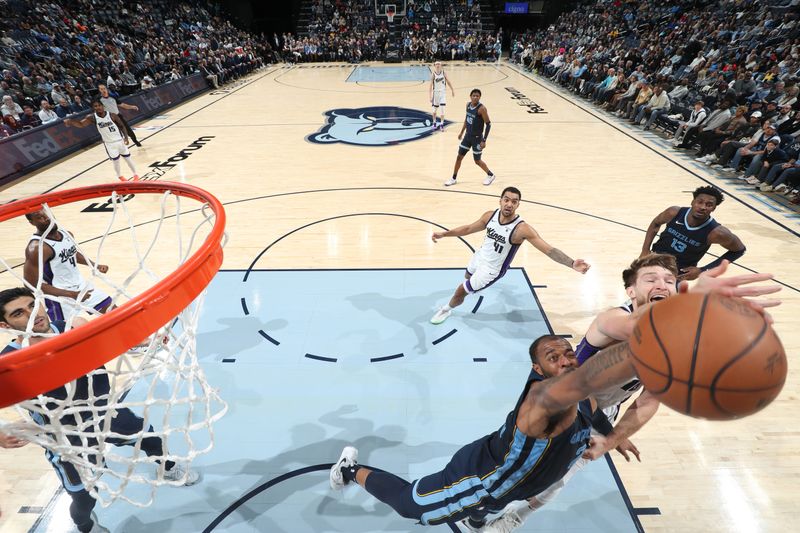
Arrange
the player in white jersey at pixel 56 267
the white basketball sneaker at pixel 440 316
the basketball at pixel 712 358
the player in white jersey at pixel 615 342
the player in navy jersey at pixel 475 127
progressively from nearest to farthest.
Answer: the basketball at pixel 712 358
the player in white jersey at pixel 615 342
the player in white jersey at pixel 56 267
the white basketball sneaker at pixel 440 316
the player in navy jersey at pixel 475 127

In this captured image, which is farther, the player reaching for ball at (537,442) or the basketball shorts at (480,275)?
the basketball shorts at (480,275)

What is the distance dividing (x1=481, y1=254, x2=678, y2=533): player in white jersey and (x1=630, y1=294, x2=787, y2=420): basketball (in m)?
0.74

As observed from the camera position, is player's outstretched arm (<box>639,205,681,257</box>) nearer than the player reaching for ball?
No

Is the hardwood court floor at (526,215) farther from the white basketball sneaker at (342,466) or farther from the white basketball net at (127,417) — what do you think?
the white basketball sneaker at (342,466)

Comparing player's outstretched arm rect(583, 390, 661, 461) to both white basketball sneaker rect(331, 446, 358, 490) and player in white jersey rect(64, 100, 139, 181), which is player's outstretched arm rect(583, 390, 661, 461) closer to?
white basketball sneaker rect(331, 446, 358, 490)

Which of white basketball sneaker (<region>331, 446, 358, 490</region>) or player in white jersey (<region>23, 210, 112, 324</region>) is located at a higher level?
player in white jersey (<region>23, 210, 112, 324</region>)

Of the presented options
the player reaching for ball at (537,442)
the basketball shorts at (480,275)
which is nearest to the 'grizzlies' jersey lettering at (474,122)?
the basketball shorts at (480,275)

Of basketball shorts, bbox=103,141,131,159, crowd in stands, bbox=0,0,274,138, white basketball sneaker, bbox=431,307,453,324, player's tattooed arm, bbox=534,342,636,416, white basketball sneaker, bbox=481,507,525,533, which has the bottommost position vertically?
white basketball sneaker, bbox=481,507,525,533

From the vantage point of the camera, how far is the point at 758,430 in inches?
133

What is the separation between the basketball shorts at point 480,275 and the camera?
421cm

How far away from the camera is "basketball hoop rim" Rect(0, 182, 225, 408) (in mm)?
1477

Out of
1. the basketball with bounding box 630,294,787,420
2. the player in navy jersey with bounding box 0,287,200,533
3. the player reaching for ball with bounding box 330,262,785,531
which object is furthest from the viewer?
the player in navy jersey with bounding box 0,287,200,533

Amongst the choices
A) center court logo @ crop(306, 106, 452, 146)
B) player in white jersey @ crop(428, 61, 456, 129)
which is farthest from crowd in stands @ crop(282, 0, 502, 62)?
player in white jersey @ crop(428, 61, 456, 129)

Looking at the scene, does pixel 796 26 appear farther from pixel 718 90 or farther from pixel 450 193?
pixel 450 193
